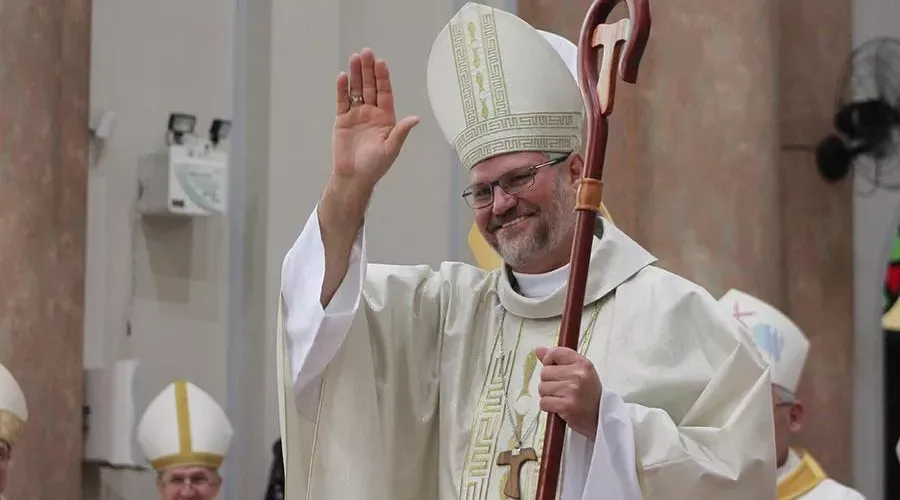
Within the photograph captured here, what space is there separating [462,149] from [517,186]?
0.23m

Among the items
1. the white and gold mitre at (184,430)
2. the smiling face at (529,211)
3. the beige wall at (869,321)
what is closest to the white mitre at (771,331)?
the beige wall at (869,321)

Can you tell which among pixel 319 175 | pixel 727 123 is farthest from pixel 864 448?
pixel 319 175

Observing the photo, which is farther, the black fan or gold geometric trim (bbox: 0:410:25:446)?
the black fan

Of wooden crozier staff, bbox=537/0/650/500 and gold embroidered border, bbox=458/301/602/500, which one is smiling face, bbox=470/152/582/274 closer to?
gold embroidered border, bbox=458/301/602/500

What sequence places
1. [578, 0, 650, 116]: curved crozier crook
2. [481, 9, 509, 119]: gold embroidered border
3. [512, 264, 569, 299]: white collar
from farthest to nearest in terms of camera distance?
1. [481, 9, 509, 119]: gold embroidered border
2. [512, 264, 569, 299]: white collar
3. [578, 0, 650, 116]: curved crozier crook

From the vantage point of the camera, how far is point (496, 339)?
151 inches

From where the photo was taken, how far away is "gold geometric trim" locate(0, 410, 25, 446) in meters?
6.10

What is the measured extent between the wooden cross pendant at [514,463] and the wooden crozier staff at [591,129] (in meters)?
0.34

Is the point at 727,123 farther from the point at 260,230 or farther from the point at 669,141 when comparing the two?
the point at 260,230

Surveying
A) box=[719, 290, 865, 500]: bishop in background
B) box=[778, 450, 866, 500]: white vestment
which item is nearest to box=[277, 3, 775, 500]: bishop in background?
box=[719, 290, 865, 500]: bishop in background

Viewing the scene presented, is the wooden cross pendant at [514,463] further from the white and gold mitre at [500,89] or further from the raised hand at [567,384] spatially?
the white and gold mitre at [500,89]

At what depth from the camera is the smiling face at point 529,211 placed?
3.64m

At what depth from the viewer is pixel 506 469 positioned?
11.9 ft

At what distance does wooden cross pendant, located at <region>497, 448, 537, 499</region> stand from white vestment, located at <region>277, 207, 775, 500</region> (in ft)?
0.05
